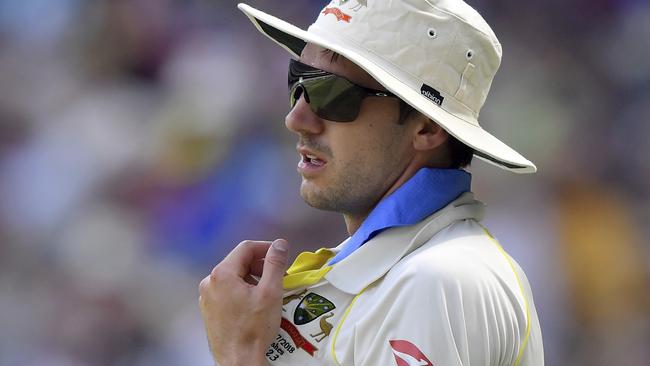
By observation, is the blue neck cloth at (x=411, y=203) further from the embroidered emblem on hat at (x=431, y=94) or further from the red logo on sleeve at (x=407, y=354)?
the red logo on sleeve at (x=407, y=354)

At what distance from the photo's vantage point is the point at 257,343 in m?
1.70

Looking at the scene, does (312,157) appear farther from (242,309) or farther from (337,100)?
(242,309)

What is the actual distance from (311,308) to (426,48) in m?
0.54

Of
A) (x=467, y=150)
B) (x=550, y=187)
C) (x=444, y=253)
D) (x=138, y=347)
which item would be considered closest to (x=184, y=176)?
(x=138, y=347)

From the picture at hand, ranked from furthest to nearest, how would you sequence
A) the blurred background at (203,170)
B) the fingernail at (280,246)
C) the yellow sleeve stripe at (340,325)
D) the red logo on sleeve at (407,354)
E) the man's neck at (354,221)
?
the blurred background at (203,170) → the man's neck at (354,221) → the fingernail at (280,246) → the yellow sleeve stripe at (340,325) → the red logo on sleeve at (407,354)

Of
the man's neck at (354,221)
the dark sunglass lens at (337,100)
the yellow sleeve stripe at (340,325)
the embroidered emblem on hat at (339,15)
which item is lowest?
the yellow sleeve stripe at (340,325)

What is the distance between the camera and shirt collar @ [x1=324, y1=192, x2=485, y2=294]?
1.70 meters

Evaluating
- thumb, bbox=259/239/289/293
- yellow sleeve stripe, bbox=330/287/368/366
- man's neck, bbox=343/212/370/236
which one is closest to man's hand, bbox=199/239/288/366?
thumb, bbox=259/239/289/293

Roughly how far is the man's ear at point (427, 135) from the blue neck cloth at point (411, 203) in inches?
3.3

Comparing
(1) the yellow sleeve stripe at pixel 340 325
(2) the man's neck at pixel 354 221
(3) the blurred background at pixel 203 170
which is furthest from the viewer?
(3) the blurred background at pixel 203 170

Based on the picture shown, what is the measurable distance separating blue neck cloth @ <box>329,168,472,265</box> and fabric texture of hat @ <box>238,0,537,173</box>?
0.09 meters

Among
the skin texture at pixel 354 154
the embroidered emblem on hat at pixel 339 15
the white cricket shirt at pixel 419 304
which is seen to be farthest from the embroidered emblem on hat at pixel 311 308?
the embroidered emblem on hat at pixel 339 15

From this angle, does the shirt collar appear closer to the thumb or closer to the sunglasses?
the thumb

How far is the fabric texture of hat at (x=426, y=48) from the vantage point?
6.02ft
